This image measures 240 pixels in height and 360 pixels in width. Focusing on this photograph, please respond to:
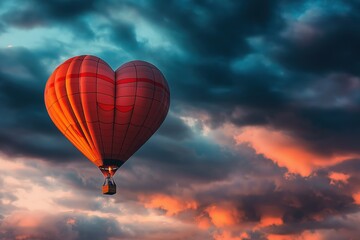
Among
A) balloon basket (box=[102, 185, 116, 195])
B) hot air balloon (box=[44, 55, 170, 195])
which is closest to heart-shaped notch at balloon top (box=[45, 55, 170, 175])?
hot air balloon (box=[44, 55, 170, 195])

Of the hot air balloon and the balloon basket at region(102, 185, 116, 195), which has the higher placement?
the hot air balloon

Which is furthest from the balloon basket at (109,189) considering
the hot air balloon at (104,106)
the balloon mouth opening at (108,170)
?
the balloon mouth opening at (108,170)

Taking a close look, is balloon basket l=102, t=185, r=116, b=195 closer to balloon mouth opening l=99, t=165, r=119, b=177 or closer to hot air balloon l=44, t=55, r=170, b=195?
hot air balloon l=44, t=55, r=170, b=195

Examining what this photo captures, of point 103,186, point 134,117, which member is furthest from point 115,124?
point 103,186

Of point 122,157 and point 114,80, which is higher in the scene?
point 114,80

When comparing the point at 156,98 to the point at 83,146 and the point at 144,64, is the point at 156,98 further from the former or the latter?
the point at 83,146

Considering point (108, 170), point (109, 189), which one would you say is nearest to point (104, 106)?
point (108, 170)

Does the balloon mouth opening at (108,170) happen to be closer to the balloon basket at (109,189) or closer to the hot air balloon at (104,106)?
the hot air balloon at (104,106)
